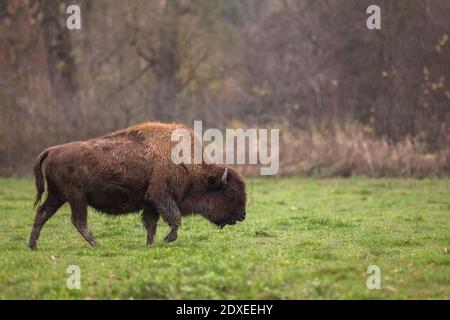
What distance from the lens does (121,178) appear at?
11.9 m

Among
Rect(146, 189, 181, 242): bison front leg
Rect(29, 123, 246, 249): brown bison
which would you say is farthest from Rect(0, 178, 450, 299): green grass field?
Rect(29, 123, 246, 249): brown bison

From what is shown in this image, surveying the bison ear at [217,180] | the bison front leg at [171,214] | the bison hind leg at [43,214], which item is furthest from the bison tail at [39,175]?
the bison ear at [217,180]

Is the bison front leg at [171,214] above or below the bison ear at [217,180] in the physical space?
below

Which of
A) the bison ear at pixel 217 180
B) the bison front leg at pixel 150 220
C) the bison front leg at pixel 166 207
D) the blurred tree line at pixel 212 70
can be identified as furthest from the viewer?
the blurred tree line at pixel 212 70

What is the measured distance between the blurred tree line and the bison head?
14377 mm

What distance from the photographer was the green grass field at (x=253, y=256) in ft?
28.9

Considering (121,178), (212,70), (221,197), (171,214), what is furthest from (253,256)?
(212,70)

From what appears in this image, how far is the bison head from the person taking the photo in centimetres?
1249

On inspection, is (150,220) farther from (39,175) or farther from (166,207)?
(39,175)

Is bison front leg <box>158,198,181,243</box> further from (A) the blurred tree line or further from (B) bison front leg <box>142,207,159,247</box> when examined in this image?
(A) the blurred tree line

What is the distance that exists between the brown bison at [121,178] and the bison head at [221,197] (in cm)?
8

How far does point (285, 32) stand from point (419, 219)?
75.0 ft

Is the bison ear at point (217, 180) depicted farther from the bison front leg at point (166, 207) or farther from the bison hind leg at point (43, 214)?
the bison hind leg at point (43, 214)
